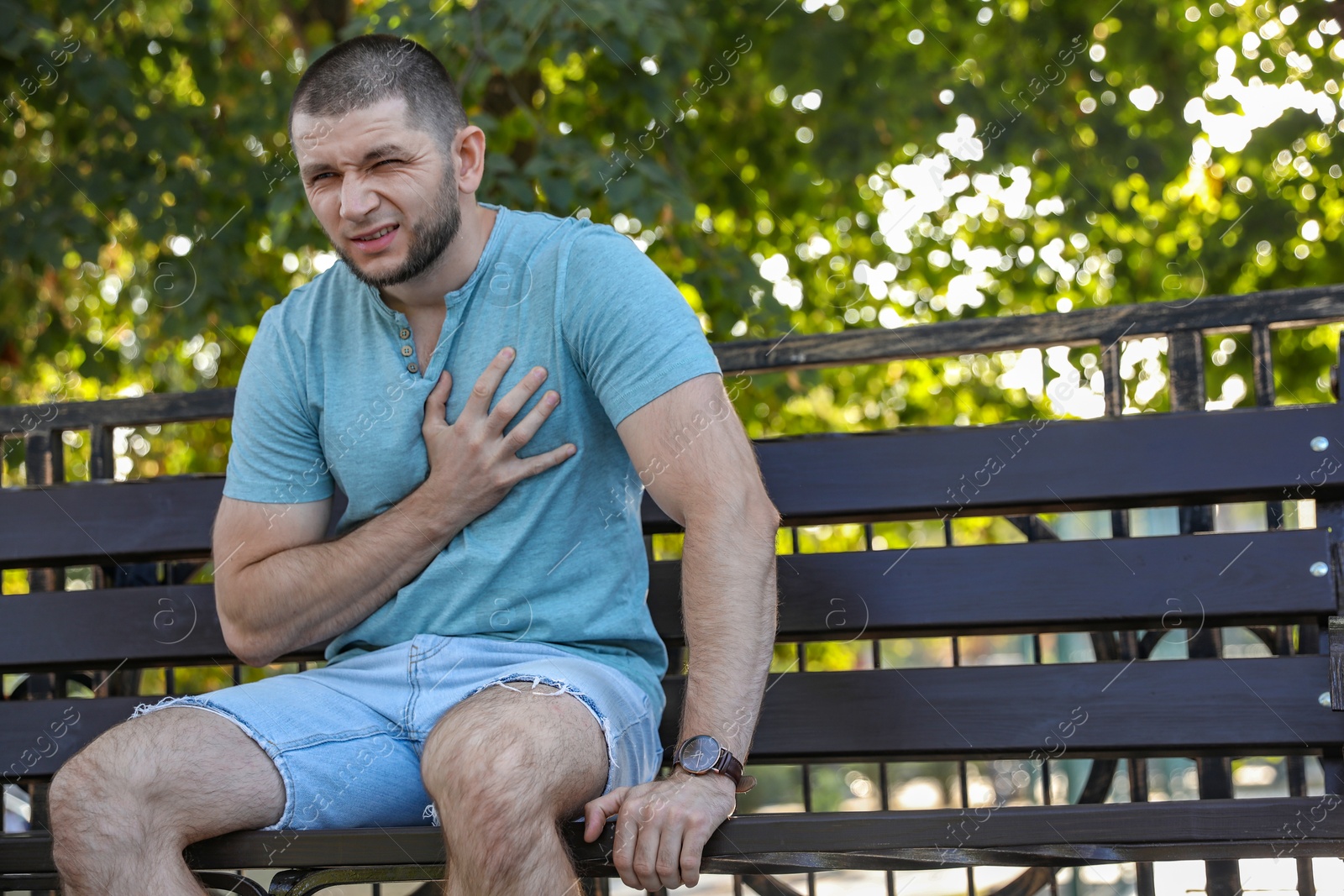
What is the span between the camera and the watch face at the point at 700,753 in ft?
6.23

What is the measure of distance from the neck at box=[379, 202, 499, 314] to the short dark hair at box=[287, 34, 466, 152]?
179 millimetres

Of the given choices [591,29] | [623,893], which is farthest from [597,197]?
[623,893]

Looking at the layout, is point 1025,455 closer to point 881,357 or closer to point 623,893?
point 881,357

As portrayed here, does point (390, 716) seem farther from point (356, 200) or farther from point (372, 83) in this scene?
point (372, 83)

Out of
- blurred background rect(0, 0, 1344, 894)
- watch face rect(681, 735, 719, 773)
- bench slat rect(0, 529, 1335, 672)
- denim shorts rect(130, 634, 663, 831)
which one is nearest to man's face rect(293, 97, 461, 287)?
denim shorts rect(130, 634, 663, 831)

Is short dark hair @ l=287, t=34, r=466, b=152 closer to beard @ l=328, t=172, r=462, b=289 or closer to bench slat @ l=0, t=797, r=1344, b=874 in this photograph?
beard @ l=328, t=172, r=462, b=289

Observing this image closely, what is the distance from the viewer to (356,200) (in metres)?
2.28

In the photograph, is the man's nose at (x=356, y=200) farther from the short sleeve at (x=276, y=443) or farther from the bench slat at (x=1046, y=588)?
the bench slat at (x=1046, y=588)

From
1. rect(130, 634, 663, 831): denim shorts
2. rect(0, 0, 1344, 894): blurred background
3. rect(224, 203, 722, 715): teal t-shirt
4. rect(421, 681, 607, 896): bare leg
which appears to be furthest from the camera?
rect(0, 0, 1344, 894): blurred background

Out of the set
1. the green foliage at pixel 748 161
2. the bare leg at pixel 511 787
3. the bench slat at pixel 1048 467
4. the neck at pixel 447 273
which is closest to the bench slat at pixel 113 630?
the bench slat at pixel 1048 467

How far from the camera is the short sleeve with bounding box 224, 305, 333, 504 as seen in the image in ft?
7.79

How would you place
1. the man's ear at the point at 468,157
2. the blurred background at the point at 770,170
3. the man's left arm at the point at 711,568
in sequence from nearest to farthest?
the man's left arm at the point at 711,568 → the man's ear at the point at 468,157 → the blurred background at the point at 770,170

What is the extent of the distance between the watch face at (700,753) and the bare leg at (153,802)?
27.8 inches

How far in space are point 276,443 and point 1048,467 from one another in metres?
1.49
